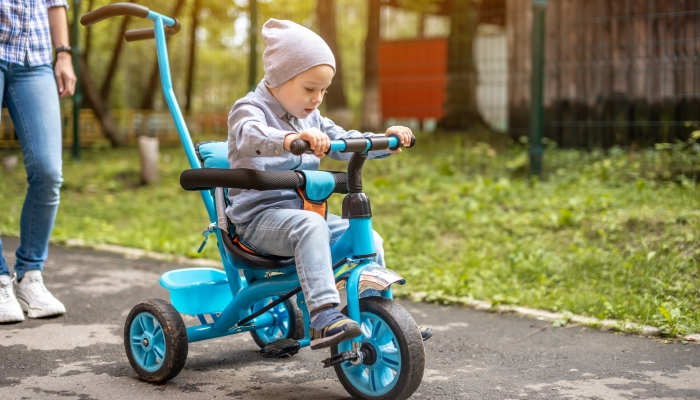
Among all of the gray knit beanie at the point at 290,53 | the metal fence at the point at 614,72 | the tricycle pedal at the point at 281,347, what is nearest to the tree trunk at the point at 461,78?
the metal fence at the point at 614,72

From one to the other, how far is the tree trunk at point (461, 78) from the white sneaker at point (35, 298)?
26.8ft

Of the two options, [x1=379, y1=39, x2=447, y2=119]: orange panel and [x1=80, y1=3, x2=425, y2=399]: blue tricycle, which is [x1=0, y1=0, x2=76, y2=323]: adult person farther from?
[x1=379, y1=39, x2=447, y2=119]: orange panel

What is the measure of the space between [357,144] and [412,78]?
9473mm

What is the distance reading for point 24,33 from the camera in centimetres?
376

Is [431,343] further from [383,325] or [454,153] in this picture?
[454,153]

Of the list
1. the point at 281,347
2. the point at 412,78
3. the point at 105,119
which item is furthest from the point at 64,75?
the point at 105,119

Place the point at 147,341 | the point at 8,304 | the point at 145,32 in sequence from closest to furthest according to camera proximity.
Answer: the point at 147,341
the point at 145,32
the point at 8,304

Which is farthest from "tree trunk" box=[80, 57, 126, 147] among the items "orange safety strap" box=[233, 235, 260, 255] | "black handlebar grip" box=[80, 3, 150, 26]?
"orange safety strap" box=[233, 235, 260, 255]

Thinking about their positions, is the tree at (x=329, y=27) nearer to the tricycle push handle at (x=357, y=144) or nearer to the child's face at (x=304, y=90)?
the child's face at (x=304, y=90)

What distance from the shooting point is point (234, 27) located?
20734mm

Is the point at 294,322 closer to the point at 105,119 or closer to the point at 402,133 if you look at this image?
the point at 402,133

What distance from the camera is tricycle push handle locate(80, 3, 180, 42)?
10.9ft

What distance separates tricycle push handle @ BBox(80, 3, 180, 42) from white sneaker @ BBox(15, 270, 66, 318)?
1335mm

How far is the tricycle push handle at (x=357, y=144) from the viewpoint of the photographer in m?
2.34
